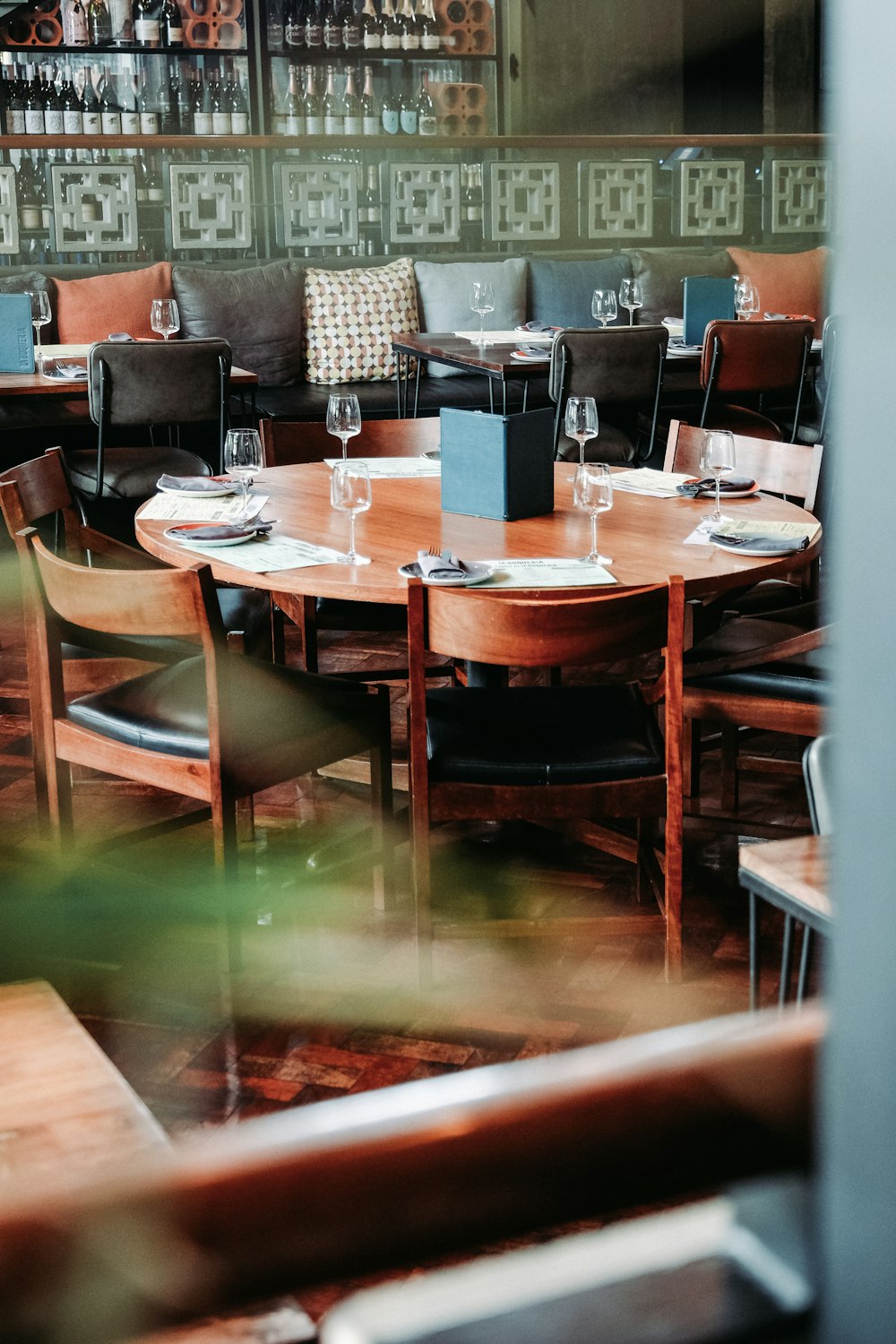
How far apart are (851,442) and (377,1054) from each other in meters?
2.10

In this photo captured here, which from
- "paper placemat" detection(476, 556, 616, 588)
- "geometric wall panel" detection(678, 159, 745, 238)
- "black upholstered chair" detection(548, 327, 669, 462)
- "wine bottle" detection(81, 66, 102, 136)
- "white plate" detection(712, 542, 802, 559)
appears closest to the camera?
"paper placemat" detection(476, 556, 616, 588)

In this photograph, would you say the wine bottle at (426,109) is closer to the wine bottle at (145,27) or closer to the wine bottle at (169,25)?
the wine bottle at (169,25)

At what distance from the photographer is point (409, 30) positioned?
7957 millimetres

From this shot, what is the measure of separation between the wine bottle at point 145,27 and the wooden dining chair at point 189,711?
576 centimetres

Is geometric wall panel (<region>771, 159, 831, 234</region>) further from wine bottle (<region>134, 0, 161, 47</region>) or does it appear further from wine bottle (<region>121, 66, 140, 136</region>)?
wine bottle (<region>121, 66, 140, 136</region>)

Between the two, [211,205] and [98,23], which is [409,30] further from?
[211,205]

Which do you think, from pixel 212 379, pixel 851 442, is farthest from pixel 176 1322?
pixel 212 379

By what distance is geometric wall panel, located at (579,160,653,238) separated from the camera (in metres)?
7.13

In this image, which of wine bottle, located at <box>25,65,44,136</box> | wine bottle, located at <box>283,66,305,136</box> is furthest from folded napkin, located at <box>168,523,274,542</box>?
wine bottle, located at <box>283,66,305,136</box>

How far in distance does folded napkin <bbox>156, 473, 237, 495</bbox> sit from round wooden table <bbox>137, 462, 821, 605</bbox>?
0.33ft

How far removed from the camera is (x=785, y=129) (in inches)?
382

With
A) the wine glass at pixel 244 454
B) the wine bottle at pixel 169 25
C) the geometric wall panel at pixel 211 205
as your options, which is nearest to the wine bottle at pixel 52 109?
the wine bottle at pixel 169 25

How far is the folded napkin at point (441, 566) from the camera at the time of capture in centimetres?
231

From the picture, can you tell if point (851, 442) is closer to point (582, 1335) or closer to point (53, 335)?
point (582, 1335)
